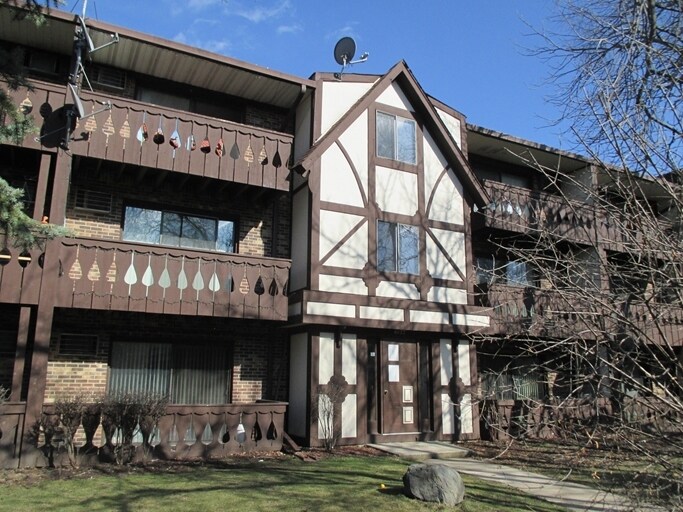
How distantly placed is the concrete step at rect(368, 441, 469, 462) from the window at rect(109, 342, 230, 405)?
4.02 m

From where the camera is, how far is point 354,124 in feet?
49.5

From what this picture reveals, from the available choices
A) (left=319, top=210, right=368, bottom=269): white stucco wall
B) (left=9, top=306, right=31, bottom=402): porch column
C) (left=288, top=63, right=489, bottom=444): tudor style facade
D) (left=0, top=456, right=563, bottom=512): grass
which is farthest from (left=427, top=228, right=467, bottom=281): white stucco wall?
(left=9, top=306, right=31, bottom=402): porch column

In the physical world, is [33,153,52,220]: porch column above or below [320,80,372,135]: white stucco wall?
below

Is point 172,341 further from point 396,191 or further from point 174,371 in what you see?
point 396,191

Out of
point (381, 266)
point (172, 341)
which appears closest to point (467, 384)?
point (381, 266)

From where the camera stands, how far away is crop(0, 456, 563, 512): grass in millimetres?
7602

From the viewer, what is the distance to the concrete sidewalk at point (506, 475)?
8.41 m

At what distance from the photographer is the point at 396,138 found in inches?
623

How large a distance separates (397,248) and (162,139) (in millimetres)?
6342

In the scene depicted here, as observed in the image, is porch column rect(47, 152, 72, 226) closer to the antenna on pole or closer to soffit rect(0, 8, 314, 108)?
the antenna on pole

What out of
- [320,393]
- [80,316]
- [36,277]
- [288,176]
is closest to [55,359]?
[80,316]

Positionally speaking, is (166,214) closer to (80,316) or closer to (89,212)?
(89,212)

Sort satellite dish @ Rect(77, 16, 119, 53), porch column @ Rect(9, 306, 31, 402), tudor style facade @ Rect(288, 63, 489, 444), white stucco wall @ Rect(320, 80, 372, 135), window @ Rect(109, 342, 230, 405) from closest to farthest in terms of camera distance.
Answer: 1. porch column @ Rect(9, 306, 31, 402)
2. satellite dish @ Rect(77, 16, 119, 53)
3. window @ Rect(109, 342, 230, 405)
4. tudor style facade @ Rect(288, 63, 489, 444)
5. white stucco wall @ Rect(320, 80, 372, 135)

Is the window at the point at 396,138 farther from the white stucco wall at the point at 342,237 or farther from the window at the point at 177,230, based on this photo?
the window at the point at 177,230
